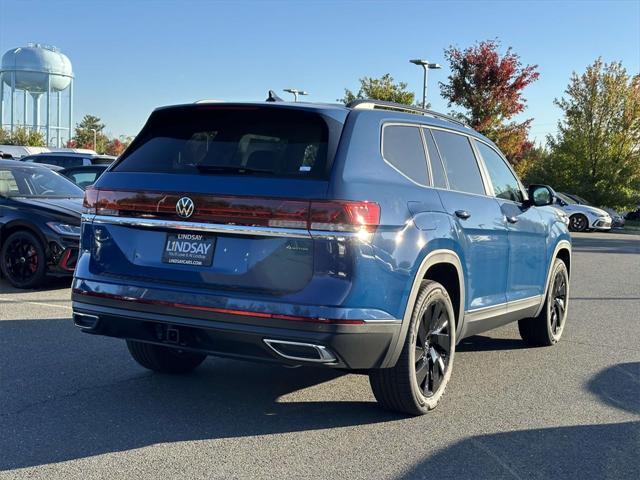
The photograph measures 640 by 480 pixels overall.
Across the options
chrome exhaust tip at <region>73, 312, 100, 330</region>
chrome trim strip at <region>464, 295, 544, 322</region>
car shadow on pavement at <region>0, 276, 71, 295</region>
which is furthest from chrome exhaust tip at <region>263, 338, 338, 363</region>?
car shadow on pavement at <region>0, 276, 71, 295</region>

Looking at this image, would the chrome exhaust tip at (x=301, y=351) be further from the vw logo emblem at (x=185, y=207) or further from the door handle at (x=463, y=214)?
the door handle at (x=463, y=214)

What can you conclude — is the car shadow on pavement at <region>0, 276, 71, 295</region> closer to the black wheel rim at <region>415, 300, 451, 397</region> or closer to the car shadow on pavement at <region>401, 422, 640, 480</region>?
the black wheel rim at <region>415, 300, 451, 397</region>

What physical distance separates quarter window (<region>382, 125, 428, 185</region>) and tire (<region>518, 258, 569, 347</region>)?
2.61m

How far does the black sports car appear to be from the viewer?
29.3 feet

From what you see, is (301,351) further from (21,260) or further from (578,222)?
(578,222)

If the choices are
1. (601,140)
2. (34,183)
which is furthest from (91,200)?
(601,140)

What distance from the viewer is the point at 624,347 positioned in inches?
277

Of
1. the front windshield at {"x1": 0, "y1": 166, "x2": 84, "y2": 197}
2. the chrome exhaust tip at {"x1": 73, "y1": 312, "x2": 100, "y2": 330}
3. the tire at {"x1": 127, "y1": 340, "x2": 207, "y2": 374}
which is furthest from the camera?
the front windshield at {"x1": 0, "y1": 166, "x2": 84, "y2": 197}

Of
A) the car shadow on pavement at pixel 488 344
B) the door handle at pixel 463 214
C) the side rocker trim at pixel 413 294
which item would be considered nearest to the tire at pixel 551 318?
the car shadow on pavement at pixel 488 344

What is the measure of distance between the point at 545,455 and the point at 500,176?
2.65 m

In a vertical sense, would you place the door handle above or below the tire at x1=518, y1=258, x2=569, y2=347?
above

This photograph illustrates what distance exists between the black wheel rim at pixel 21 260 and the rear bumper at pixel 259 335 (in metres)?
5.30

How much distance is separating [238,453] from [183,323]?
754mm

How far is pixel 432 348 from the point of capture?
4734 millimetres
